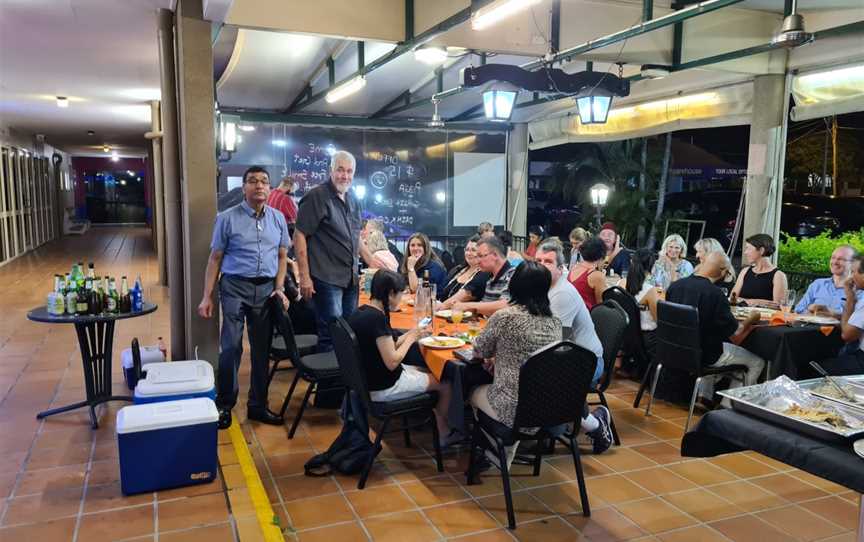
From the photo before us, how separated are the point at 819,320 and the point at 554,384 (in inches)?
98.9

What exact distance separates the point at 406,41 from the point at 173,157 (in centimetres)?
206

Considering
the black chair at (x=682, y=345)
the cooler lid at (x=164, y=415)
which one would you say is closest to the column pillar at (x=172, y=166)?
the cooler lid at (x=164, y=415)

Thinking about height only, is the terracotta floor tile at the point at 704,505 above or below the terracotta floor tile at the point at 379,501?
below

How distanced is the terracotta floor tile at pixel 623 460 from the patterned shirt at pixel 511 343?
1104mm

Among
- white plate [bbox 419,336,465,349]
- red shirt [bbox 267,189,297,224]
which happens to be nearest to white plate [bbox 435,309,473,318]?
white plate [bbox 419,336,465,349]

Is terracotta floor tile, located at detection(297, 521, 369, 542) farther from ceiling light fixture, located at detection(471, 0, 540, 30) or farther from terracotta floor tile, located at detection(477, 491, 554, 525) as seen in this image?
ceiling light fixture, located at detection(471, 0, 540, 30)

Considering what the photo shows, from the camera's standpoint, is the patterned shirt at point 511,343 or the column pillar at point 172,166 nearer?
the patterned shirt at point 511,343

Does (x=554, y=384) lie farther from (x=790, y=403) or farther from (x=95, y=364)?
(x=95, y=364)

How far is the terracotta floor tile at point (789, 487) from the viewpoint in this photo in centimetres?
337

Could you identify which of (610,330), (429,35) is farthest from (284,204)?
(610,330)

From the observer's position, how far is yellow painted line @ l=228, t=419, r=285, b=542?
288 cm

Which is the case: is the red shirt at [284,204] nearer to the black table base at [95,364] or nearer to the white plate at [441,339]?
the black table base at [95,364]

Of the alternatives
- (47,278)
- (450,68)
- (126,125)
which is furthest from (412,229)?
(126,125)

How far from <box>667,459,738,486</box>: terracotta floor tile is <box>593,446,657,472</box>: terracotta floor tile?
15 centimetres
